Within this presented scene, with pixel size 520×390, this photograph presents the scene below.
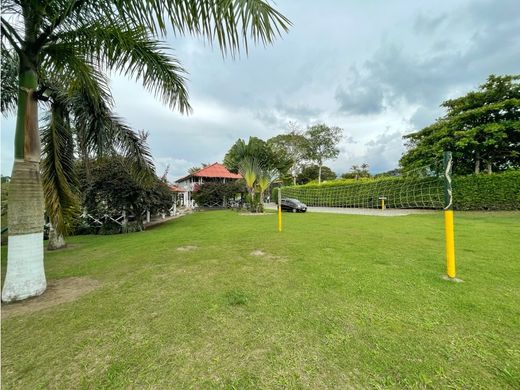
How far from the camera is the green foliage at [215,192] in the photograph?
99.0 feet

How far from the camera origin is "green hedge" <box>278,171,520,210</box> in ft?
44.9

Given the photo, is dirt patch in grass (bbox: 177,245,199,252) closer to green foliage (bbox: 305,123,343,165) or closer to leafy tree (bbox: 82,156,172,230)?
leafy tree (bbox: 82,156,172,230)

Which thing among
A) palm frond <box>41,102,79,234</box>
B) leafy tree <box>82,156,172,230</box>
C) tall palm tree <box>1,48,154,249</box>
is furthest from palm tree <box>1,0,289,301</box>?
leafy tree <box>82,156,172,230</box>

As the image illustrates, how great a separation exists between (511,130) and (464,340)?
62.4 feet

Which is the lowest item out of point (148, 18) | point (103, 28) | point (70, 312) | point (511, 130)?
point (70, 312)

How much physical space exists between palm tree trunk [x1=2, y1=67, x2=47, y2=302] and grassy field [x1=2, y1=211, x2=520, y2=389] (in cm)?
77

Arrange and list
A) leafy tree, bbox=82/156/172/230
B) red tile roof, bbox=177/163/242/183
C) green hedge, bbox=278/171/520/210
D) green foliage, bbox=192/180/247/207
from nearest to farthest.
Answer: leafy tree, bbox=82/156/172/230 < green hedge, bbox=278/171/520/210 < green foliage, bbox=192/180/247/207 < red tile roof, bbox=177/163/242/183

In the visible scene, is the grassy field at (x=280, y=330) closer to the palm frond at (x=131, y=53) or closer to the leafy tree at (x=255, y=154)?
the palm frond at (x=131, y=53)

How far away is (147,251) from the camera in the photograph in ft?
20.8

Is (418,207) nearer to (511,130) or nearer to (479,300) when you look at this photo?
(511,130)

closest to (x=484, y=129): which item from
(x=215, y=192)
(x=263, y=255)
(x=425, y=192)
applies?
(x=425, y=192)

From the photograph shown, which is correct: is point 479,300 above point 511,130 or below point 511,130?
below

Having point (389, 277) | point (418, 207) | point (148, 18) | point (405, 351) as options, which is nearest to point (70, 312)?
point (148, 18)

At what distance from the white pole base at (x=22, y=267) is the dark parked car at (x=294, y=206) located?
18356 mm
